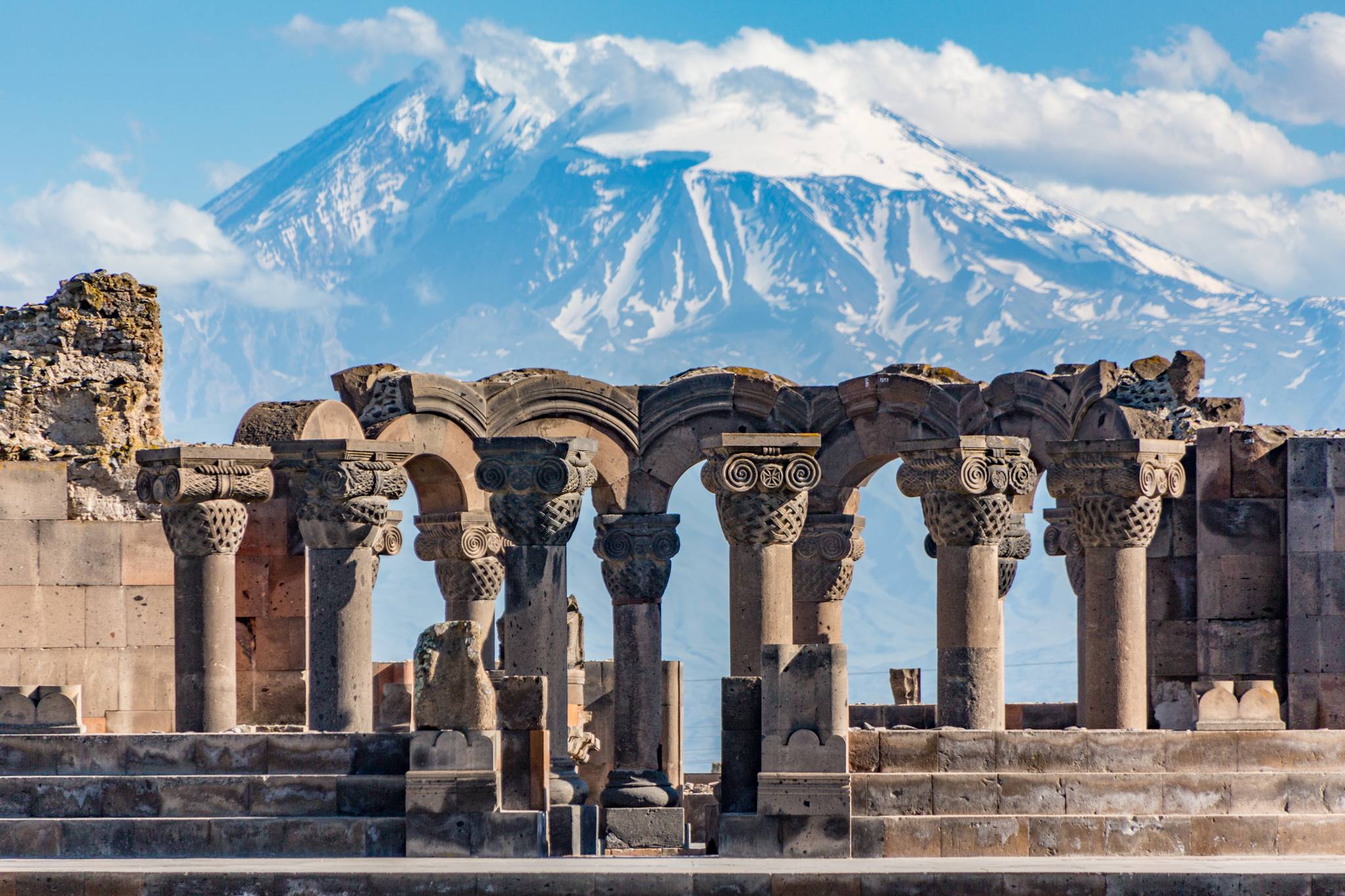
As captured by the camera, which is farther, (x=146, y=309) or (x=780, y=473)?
(x=146, y=309)

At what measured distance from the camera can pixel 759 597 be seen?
22.0 meters

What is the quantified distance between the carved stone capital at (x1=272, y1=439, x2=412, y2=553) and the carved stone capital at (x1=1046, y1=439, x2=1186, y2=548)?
650 cm

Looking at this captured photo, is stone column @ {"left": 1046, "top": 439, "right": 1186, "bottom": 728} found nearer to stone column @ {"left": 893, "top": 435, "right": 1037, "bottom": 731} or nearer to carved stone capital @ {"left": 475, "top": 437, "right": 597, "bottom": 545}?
stone column @ {"left": 893, "top": 435, "right": 1037, "bottom": 731}

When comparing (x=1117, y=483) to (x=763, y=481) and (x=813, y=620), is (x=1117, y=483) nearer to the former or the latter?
(x=763, y=481)

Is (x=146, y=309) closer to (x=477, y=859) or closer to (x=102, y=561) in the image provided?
(x=102, y=561)

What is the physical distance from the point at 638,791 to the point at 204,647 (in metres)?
4.90

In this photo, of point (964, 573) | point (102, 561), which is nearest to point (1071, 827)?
point (964, 573)

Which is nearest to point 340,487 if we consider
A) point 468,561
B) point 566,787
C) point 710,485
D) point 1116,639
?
point 566,787

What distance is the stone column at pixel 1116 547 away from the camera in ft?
69.6

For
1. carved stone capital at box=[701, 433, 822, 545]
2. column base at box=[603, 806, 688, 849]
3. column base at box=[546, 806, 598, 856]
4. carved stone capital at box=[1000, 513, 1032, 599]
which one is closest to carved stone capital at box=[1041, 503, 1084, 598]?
carved stone capital at box=[1000, 513, 1032, 599]

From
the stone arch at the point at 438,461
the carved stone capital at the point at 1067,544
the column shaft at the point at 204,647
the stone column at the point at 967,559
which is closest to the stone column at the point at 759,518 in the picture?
the stone column at the point at 967,559

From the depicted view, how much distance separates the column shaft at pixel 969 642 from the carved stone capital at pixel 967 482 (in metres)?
0.22

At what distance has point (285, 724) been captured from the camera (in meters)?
22.6

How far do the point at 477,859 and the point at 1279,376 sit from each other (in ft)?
622
